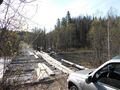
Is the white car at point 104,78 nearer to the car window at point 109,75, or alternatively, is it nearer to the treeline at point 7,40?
the car window at point 109,75

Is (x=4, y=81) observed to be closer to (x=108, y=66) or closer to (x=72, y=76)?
(x=72, y=76)

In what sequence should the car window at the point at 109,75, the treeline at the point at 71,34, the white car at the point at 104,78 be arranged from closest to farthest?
the white car at the point at 104,78 < the car window at the point at 109,75 < the treeline at the point at 71,34

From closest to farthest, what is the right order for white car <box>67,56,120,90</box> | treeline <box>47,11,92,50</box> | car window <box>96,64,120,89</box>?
1. white car <box>67,56,120,90</box>
2. car window <box>96,64,120,89</box>
3. treeline <box>47,11,92,50</box>

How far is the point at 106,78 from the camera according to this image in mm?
5008

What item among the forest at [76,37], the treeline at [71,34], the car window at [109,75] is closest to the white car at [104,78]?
the car window at [109,75]

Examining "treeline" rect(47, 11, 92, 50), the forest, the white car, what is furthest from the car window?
"treeline" rect(47, 11, 92, 50)

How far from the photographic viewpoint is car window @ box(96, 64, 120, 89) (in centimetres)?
482

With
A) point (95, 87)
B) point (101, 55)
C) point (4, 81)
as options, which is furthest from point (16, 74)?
point (101, 55)

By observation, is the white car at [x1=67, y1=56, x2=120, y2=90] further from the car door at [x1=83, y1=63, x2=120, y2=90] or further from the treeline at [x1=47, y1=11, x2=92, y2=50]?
the treeline at [x1=47, y1=11, x2=92, y2=50]

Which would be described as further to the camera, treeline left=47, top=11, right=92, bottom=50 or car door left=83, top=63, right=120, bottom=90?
treeline left=47, top=11, right=92, bottom=50

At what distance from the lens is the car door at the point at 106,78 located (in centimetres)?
475

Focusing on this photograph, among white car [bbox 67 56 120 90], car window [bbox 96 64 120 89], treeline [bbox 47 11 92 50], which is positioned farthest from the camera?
treeline [bbox 47 11 92 50]

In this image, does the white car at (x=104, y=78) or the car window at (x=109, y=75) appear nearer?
the white car at (x=104, y=78)

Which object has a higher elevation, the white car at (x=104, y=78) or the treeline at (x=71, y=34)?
the treeline at (x=71, y=34)
